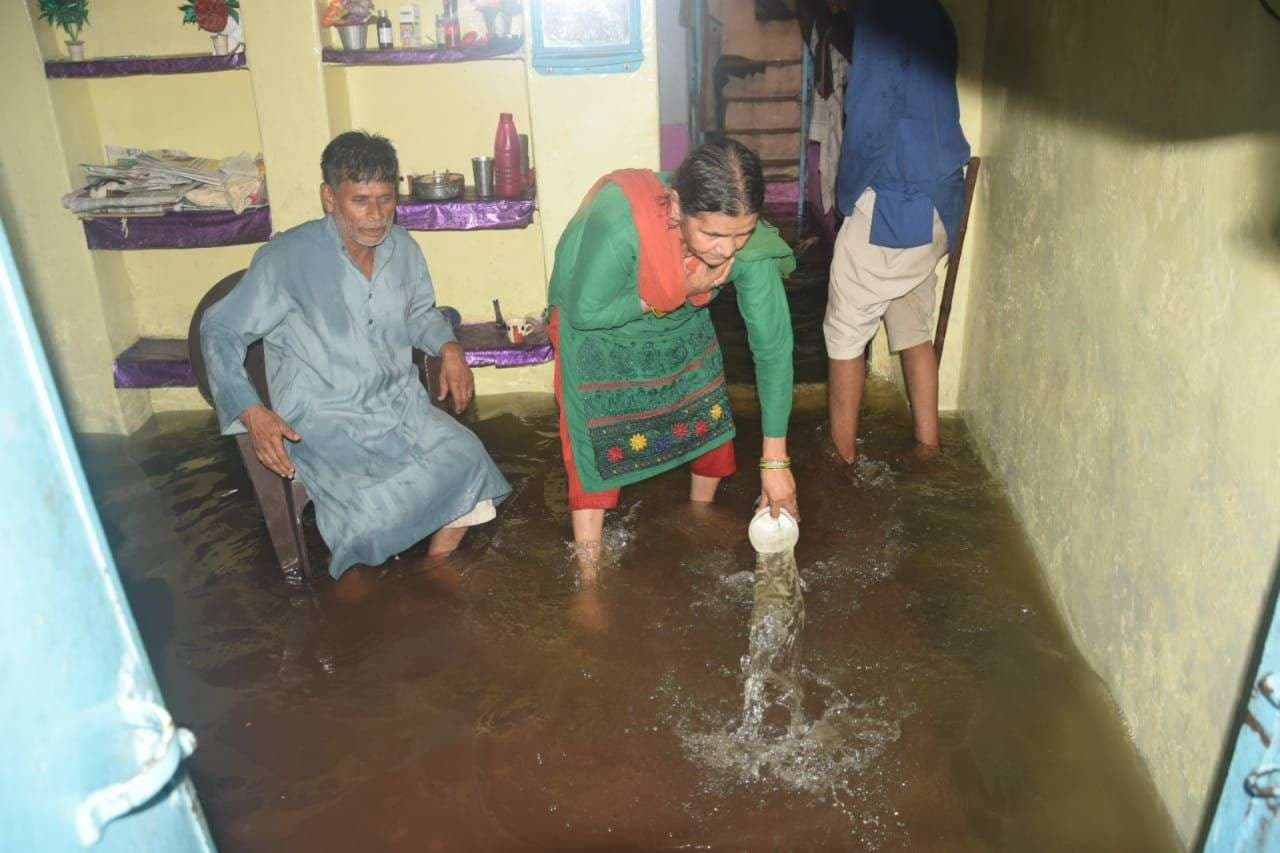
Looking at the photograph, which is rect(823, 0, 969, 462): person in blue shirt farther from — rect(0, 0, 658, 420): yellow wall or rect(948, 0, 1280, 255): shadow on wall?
rect(0, 0, 658, 420): yellow wall

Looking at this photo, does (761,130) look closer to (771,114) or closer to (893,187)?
(771,114)

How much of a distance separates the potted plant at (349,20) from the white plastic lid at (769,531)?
2.79m

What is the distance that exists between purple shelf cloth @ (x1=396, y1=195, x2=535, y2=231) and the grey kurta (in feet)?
2.85

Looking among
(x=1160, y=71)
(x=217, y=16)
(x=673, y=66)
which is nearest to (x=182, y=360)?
(x=217, y=16)

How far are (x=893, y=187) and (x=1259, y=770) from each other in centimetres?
282

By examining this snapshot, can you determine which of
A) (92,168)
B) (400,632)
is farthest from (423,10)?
(400,632)

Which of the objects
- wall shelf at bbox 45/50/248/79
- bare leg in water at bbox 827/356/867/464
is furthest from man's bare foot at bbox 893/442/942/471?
wall shelf at bbox 45/50/248/79

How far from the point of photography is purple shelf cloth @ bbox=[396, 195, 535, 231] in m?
4.31

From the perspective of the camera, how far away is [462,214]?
432cm

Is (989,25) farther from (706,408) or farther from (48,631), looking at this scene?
(48,631)

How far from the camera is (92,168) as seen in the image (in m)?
4.33

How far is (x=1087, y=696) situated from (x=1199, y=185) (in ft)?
4.53

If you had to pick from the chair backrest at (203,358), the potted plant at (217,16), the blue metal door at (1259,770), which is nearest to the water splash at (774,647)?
the blue metal door at (1259,770)

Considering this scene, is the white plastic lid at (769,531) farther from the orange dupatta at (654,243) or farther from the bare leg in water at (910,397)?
the bare leg in water at (910,397)
